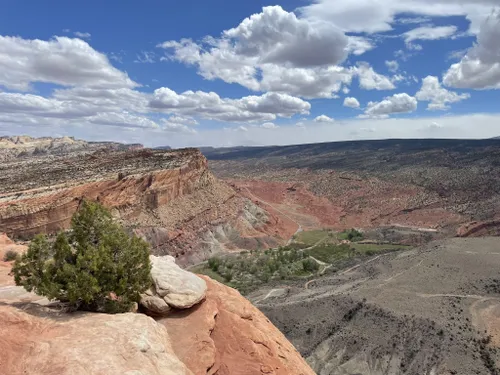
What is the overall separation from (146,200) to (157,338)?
202 ft

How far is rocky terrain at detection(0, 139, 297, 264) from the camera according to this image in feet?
199

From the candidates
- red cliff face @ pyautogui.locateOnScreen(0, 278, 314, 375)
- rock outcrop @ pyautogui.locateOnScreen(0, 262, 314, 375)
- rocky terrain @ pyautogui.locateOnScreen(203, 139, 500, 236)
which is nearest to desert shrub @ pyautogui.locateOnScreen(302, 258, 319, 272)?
rocky terrain @ pyautogui.locateOnScreen(203, 139, 500, 236)

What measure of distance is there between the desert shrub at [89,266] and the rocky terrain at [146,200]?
46697 millimetres

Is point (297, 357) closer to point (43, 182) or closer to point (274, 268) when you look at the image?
point (274, 268)

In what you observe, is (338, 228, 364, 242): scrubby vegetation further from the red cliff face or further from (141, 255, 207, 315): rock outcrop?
(141, 255, 207, 315): rock outcrop

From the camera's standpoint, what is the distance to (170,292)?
20312mm

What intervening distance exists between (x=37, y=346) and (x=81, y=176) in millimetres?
63542

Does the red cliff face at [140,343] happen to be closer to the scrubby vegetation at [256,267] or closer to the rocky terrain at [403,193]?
the scrubby vegetation at [256,267]

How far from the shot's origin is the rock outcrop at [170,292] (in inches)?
783

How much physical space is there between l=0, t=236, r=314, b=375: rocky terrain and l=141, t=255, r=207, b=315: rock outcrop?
0.05 metres

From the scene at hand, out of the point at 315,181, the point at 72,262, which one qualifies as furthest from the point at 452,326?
the point at 315,181

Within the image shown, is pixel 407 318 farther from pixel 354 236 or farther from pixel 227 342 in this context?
pixel 354 236

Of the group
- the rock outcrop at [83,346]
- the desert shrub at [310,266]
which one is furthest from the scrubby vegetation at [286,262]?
the rock outcrop at [83,346]

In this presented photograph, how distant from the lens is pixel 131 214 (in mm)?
73688
